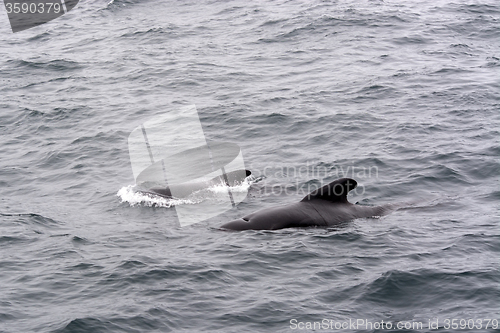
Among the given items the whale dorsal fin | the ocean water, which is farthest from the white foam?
the whale dorsal fin

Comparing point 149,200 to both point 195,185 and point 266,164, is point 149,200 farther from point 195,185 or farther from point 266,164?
point 266,164

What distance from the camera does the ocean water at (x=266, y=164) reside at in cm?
1122

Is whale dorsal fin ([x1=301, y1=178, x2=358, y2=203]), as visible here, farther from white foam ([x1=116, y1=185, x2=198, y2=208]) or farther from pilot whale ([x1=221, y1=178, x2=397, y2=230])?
white foam ([x1=116, y1=185, x2=198, y2=208])

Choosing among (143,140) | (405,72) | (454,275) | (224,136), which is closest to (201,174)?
(224,136)

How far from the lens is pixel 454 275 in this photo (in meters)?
11.9

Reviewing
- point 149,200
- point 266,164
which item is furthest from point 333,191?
point 266,164

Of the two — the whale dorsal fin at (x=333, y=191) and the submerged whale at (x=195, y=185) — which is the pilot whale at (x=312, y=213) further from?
the submerged whale at (x=195, y=185)

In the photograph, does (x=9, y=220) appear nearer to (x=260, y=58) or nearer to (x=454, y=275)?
(x=454, y=275)

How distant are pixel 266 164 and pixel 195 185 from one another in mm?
2679

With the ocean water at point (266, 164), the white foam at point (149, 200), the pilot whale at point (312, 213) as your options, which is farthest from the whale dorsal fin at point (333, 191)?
the white foam at point (149, 200)

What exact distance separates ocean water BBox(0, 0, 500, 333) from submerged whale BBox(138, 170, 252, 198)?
579 mm

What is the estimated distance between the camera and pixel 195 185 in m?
17.6

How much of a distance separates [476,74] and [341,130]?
311 inches

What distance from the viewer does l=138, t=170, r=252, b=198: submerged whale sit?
17047 millimetres
